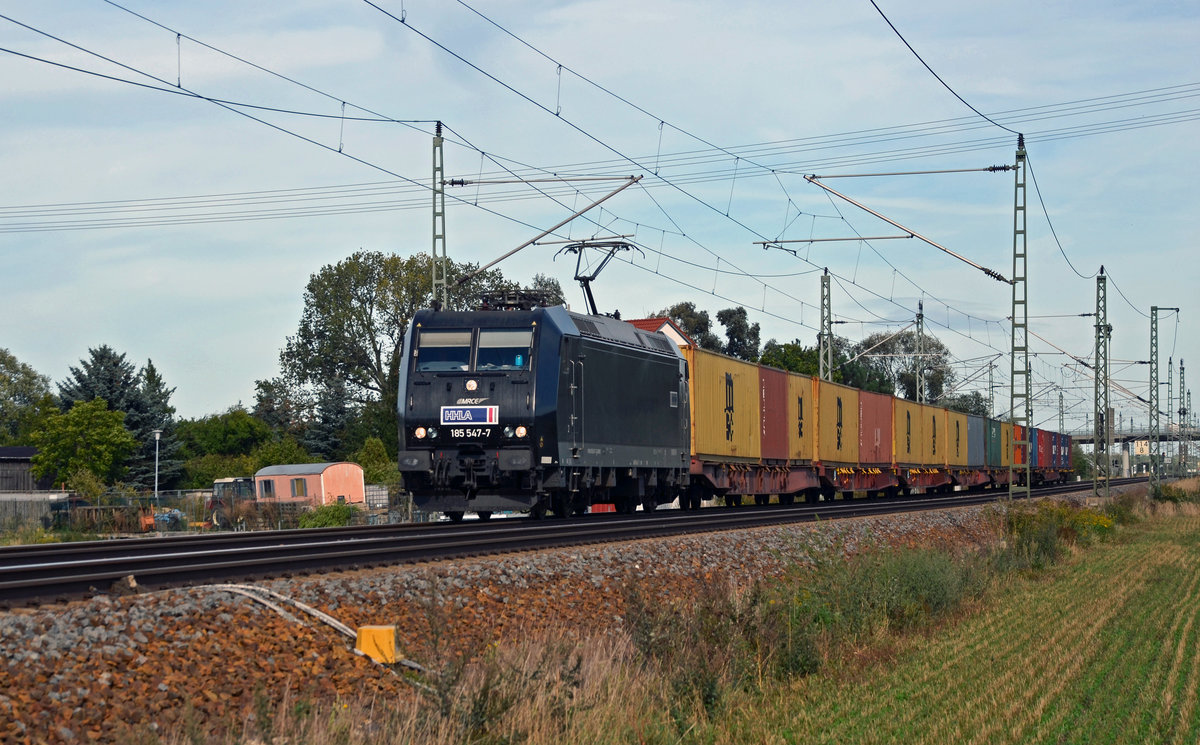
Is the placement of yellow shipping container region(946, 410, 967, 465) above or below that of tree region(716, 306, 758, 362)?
below

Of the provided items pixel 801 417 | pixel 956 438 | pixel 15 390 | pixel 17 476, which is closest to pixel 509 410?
pixel 801 417

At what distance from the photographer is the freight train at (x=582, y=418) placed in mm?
20281

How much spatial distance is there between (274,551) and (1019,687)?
27.7 feet

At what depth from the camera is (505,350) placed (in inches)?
825

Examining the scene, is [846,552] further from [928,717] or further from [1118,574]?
[928,717]

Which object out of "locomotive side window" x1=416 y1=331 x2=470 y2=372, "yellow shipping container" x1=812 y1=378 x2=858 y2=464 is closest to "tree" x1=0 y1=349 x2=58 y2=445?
"yellow shipping container" x1=812 y1=378 x2=858 y2=464

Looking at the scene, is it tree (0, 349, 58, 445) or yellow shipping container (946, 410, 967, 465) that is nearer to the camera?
yellow shipping container (946, 410, 967, 465)

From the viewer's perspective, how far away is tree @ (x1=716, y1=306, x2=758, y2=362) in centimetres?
9375

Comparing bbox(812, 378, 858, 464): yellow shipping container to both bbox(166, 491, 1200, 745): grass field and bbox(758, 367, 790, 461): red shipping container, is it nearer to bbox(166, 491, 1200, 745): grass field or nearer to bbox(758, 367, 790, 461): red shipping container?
bbox(758, 367, 790, 461): red shipping container

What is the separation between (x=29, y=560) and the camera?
13711mm

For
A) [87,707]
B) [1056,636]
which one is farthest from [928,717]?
[87,707]

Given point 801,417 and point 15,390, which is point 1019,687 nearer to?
point 801,417

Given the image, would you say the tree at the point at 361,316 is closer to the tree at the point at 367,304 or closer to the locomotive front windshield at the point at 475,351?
the tree at the point at 367,304

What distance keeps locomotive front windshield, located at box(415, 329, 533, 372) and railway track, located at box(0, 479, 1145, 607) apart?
2.76m
